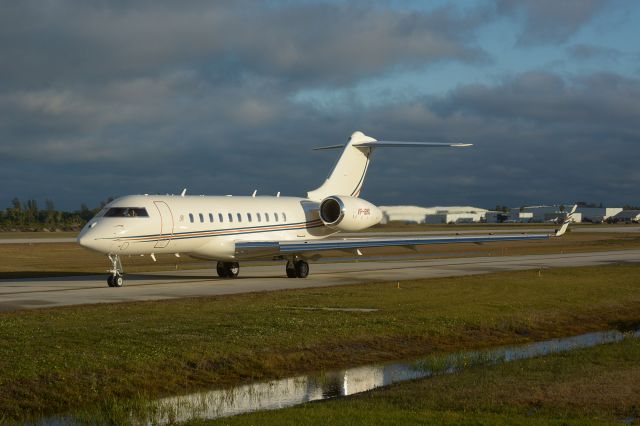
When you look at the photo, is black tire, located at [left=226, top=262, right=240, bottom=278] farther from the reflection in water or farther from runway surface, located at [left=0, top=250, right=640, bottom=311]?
the reflection in water

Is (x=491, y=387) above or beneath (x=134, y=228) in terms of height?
beneath

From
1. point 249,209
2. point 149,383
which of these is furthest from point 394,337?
point 249,209

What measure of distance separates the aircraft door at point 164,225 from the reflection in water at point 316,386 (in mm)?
14826

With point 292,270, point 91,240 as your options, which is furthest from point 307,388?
point 292,270

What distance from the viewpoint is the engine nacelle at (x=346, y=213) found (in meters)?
34.2

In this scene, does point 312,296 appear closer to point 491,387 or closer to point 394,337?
point 394,337

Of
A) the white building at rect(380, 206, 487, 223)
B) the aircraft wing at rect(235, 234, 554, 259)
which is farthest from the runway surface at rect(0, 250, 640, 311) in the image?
the white building at rect(380, 206, 487, 223)

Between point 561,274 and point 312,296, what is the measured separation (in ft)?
45.1

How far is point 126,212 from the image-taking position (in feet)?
91.4

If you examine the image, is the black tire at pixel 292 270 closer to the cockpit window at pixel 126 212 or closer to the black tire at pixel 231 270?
the black tire at pixel 231 270

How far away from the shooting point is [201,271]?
3697 centimetres

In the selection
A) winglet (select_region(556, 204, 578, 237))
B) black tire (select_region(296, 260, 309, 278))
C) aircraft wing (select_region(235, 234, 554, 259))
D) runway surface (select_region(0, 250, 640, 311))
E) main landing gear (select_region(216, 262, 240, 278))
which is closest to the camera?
runway surface (select_region(0, 250, 640, 311))

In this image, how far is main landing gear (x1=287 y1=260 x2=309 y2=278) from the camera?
3238 cm

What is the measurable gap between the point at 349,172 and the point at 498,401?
87.1ft
